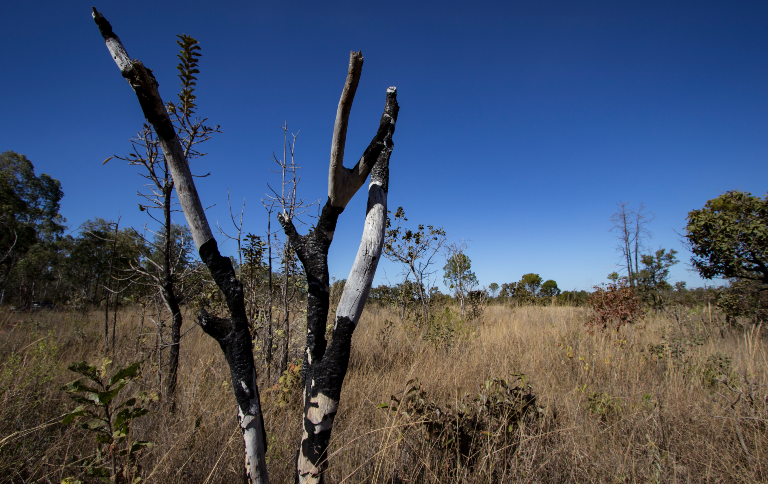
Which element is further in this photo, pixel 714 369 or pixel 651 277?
A: pixel 651 277

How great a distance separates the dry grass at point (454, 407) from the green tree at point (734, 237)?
3.84 m

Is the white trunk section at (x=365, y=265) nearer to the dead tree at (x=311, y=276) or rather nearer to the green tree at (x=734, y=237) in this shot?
the dead tree at (x=311, y=276)

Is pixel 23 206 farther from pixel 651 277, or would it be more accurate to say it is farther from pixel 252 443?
pixel 651 277

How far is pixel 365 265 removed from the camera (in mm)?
1412

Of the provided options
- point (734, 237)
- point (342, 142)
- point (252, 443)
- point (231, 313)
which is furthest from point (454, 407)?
point (734, 237)

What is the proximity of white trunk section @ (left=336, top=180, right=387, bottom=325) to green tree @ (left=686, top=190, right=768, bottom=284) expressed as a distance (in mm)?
9860

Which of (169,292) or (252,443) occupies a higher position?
(169,292)

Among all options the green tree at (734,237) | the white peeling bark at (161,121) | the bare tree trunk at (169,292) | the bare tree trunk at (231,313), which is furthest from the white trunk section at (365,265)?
the green tree at (734,237)

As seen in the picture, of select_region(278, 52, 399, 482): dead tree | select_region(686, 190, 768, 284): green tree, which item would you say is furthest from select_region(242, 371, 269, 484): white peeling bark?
select_region(686, 190, 768, 284): green tree

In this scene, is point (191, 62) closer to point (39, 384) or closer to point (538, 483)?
point (538, 483)

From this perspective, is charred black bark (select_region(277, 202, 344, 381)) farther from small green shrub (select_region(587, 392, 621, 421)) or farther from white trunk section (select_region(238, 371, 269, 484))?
small green shrub (select_region(587, 392, 621, 421))

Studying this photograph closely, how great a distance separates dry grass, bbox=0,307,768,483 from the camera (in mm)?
2074

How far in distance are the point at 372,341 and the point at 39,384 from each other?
15.0ft

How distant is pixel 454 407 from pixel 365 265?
1.95 meters
